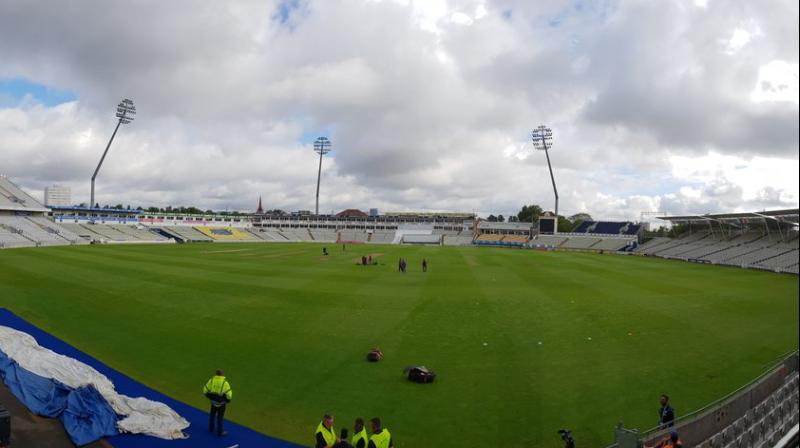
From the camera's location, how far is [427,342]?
16.3 meters

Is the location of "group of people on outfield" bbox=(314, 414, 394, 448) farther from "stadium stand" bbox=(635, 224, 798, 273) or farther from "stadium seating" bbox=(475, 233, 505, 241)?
"stadium seating" bbox=(475, 233, 505, 241)

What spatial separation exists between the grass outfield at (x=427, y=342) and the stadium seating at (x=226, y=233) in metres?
57.3

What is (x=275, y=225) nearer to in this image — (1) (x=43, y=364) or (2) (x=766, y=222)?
(2) (x=766, y=222)

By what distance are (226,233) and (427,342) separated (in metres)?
85.3

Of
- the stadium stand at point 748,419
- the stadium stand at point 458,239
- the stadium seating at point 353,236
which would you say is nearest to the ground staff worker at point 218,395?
the stadium stand at point 748,419

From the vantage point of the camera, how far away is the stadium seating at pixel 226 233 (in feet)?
288

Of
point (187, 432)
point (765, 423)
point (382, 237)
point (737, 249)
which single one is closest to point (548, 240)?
point (737, 249)

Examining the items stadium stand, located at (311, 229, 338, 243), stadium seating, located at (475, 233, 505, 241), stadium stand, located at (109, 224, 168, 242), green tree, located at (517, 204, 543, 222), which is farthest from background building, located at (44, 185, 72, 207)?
green tree, located at (517, 204, 543, 222)

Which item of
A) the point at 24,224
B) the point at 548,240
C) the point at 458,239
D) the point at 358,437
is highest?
the point at 24,224

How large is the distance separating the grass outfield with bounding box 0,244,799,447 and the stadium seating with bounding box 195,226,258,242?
57.3 m

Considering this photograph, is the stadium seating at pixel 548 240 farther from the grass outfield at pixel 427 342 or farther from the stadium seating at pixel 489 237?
the grass outfield at pixel 427 342

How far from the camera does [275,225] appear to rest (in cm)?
12231

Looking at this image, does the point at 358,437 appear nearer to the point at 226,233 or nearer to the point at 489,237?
the point at 226,233

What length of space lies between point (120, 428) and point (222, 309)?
37.9 ft
